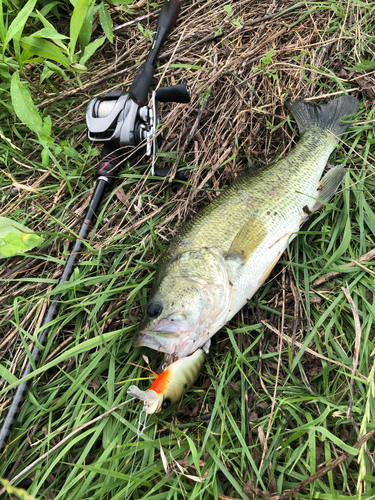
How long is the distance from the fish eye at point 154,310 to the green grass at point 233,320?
372 millimetres

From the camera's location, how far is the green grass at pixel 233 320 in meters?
1.94

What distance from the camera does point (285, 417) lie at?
1.99 meters

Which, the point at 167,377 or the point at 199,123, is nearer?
the point at 167,377

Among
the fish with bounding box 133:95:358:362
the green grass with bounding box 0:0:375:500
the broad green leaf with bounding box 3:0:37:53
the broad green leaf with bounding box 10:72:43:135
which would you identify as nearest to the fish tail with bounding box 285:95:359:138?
the fish with bounding box 133:95:358:362

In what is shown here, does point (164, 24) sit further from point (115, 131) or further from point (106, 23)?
point (115, 131)

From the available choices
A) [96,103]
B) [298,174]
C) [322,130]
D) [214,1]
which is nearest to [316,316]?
[298,174]

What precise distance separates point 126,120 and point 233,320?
1.88 meters

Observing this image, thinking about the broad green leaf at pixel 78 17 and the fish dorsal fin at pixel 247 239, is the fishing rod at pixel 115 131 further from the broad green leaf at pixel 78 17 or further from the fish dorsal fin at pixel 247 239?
the fish dorsal fin at pixel 247 239

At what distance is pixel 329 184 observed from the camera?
8.14 ft

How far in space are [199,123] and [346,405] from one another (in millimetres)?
2603

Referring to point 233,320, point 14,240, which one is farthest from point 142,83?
point 233,320

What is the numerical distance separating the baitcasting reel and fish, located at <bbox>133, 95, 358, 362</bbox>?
2.40 ft

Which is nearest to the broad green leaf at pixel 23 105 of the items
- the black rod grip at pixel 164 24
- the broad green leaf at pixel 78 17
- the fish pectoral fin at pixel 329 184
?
the broad green leaf at pixel 78 17

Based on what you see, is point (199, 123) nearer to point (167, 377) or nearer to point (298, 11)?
point (298, 11)
